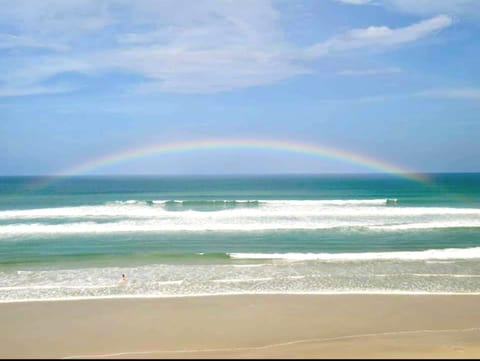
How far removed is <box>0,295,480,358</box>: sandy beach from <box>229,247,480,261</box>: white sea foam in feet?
14.3

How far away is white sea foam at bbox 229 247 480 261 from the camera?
14.2 meters

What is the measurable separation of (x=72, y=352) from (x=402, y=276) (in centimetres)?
840

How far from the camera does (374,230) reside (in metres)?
20.5

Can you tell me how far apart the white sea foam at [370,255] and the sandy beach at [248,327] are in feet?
14.3

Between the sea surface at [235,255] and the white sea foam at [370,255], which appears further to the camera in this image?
the white sea foam at [370,255]

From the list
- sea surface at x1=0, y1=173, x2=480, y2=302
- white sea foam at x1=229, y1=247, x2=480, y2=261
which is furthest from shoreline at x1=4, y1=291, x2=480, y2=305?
white sea foam at x1=229, y1=247, x2=480, y2=261

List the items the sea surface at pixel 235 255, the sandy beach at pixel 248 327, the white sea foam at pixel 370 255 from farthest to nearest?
the white sea foam at pixel 370 255, the sea surface at pixel 235 255, the sandy beach at pixel 248 327

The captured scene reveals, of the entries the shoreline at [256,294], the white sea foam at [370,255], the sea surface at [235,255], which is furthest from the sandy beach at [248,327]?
the white sea foam at [370,255]

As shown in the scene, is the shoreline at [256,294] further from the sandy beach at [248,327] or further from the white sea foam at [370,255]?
the white sea foam at [370,255]

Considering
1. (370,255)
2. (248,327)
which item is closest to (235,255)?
(370,255)

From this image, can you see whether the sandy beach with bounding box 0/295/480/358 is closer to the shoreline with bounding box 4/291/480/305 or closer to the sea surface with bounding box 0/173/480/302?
the shoreline with bounding box 4/291/480/305

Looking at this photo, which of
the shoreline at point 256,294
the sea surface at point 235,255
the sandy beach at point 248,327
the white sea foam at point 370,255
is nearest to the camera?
the sandy beach at point 248,327

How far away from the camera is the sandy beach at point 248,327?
6.91 metres

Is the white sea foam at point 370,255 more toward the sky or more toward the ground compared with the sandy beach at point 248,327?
more toward the sky
